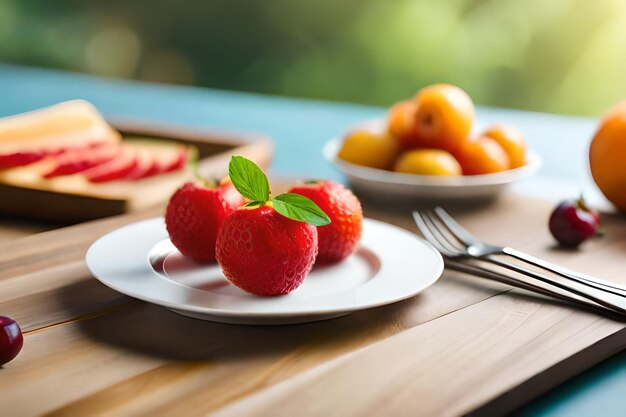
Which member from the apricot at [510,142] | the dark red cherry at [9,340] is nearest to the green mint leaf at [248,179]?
the dark red cherry at [9,340]

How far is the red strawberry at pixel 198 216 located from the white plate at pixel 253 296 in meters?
0.02

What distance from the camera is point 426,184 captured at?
1.39 meters

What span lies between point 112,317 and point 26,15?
5.57 m

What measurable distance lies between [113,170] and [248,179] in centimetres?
69

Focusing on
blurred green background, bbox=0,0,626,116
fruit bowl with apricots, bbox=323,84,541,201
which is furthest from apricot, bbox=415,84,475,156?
blurred green background, bbox=0,0,626,116

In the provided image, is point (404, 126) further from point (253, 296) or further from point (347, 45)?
point (347, 45)

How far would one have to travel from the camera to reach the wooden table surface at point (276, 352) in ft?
2.38

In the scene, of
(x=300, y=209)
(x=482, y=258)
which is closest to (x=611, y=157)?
(x=482, y=258)

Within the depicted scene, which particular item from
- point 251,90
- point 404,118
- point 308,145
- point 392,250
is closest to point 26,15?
point 251,90

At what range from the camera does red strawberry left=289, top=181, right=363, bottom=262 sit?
1011 mm

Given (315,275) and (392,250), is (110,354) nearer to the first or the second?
(315,275)

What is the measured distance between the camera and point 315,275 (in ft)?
3.30

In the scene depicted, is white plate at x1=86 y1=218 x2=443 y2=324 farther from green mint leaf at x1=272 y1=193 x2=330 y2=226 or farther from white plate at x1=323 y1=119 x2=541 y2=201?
white plate at x1=323 y1=119 x2=541 y2=201

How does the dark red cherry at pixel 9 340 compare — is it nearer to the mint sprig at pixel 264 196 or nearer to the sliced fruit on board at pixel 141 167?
the mint sprig at pixel 264 196
